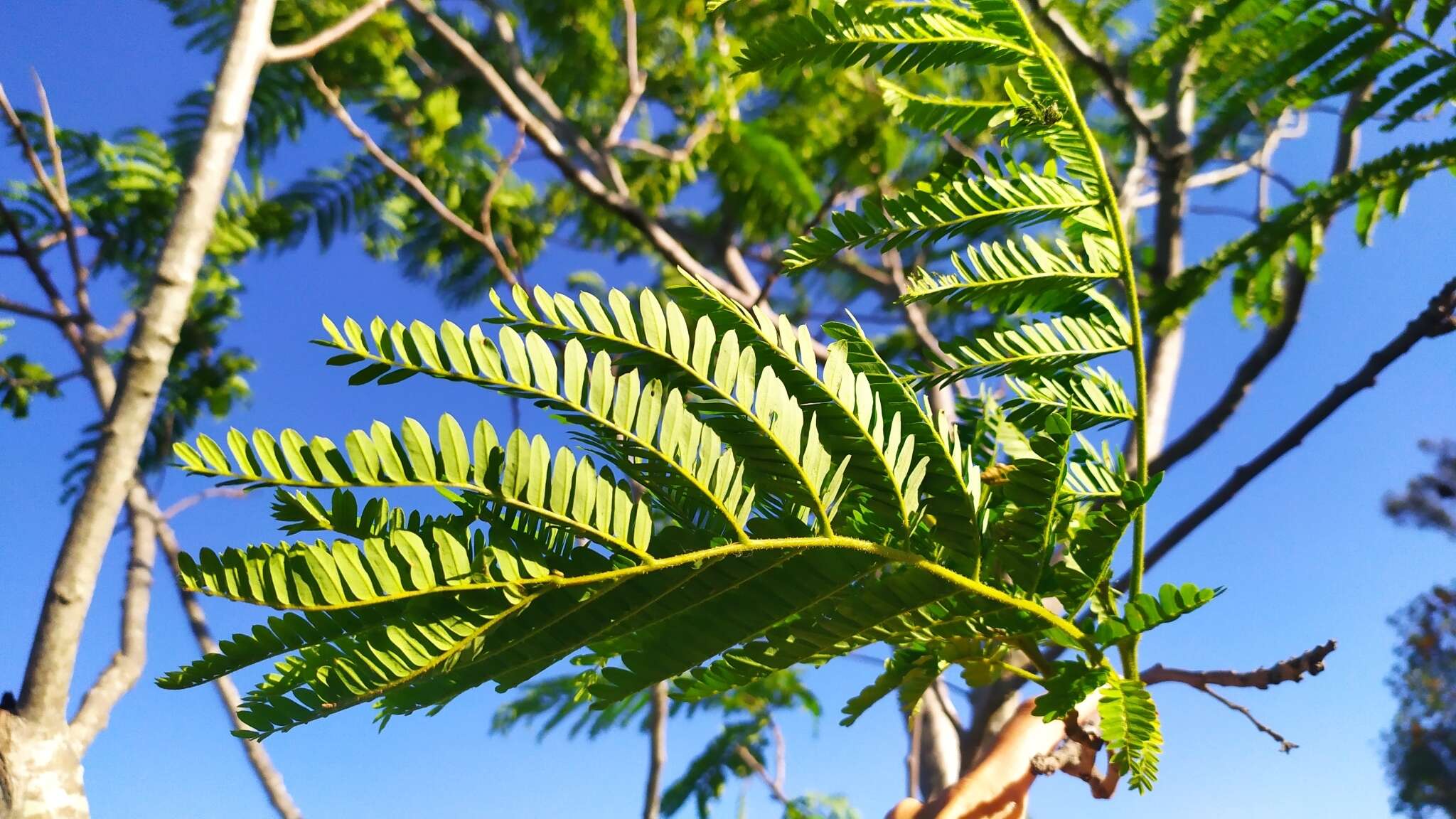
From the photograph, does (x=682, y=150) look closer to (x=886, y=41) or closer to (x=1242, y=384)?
(x=1242, y=384)

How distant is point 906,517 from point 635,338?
0.50ft

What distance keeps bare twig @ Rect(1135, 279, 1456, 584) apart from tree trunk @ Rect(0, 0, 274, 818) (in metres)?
1.18

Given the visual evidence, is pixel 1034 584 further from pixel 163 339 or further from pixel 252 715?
pixel 163 339

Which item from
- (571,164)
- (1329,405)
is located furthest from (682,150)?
(1329,405)

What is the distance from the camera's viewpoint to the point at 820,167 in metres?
3.29

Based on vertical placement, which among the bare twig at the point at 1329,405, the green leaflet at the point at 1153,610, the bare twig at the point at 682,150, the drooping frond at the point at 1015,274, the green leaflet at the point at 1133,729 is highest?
the bare twig at the point at 682,150

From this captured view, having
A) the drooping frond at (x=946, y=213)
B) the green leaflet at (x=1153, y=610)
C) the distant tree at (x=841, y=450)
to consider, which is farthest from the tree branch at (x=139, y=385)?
the green leaflet at (x=1153, y=610)

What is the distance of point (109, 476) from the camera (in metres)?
1.23

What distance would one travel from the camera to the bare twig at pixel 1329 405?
2.73 feet

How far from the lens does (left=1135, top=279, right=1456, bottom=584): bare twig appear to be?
833 mm

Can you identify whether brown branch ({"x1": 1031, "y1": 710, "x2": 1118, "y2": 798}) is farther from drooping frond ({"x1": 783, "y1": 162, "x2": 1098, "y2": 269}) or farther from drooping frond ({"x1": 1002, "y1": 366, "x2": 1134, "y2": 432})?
drooping frond ({"x1": 783, "y1": 162, "x2": 1098, "y2": 269})

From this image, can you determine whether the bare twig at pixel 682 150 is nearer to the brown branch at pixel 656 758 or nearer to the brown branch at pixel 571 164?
the brown branch at pixel 571 164

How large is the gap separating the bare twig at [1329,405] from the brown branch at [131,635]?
53.9 inches

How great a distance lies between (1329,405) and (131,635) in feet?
5.94
